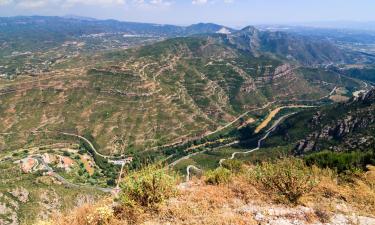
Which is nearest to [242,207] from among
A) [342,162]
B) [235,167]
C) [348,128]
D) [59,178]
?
[235,167]

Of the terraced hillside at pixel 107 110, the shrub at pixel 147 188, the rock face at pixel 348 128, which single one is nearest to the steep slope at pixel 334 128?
the rock face at pixel 348 128

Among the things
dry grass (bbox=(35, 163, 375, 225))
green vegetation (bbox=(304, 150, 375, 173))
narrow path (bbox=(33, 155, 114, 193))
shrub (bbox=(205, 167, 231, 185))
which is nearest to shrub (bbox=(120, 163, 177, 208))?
dry grass (bbox=(35, 163, 375, 225))

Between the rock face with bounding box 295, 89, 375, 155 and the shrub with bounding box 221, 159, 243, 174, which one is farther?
the rock face with bounding box 295, 89, 375, 155

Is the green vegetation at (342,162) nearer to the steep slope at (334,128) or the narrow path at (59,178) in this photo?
the steep slope at (334,128)

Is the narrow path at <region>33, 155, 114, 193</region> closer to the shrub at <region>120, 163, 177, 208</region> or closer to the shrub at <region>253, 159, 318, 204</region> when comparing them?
the shrub at <region>120, 163, 177, 208</region>

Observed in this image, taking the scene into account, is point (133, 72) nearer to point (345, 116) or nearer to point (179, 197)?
point (345, 116)
